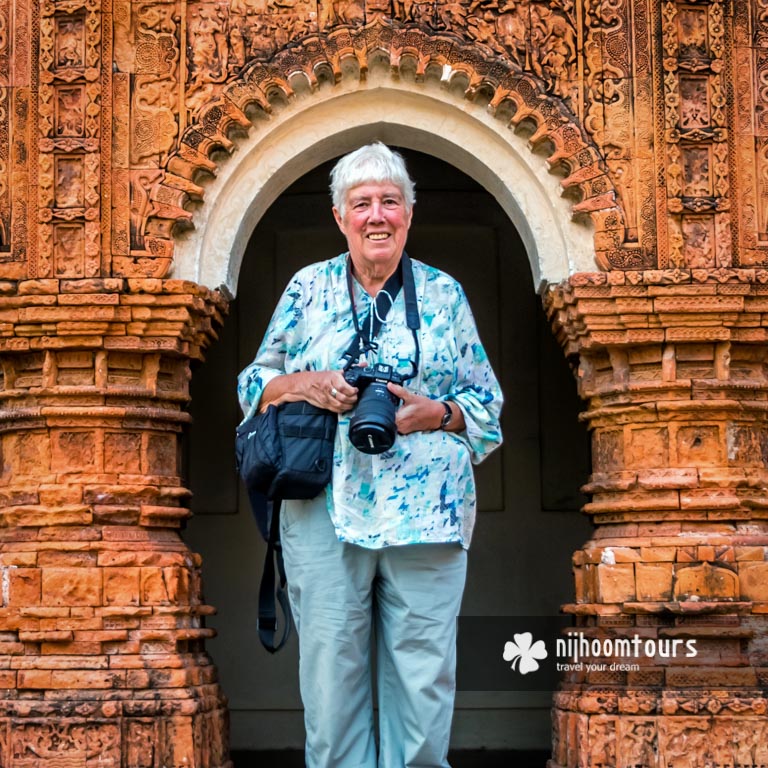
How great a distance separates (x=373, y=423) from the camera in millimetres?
4742

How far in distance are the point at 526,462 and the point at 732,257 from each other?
9.16ft

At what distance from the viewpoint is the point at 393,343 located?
5121mm

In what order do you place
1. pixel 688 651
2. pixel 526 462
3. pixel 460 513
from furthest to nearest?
pixel 526 462 < pixel 688 651 < pixel 460 513

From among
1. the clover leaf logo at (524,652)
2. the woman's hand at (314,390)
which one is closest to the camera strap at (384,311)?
the woman's hand at (314,390)

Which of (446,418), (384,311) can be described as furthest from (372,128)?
(446,418)

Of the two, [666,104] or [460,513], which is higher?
[666,104]

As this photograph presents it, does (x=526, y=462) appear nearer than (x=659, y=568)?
No

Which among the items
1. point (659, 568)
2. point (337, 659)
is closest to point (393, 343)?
point (337, 659)

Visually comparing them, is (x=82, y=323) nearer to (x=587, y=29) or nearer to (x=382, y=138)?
(x=382, y=138)

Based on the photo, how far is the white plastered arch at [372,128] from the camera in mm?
7453

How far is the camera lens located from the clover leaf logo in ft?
14.1

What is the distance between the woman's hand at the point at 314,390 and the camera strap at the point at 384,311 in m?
0.12

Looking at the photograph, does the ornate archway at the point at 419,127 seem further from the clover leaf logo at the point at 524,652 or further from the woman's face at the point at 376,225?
the clover leaf logo at the point at 524,652

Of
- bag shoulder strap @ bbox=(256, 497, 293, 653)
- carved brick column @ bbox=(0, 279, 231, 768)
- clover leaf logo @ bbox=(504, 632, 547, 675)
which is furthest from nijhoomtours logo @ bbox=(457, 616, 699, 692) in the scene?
bag shoulder strap @ bbox=(256, 497, 293, 653)
